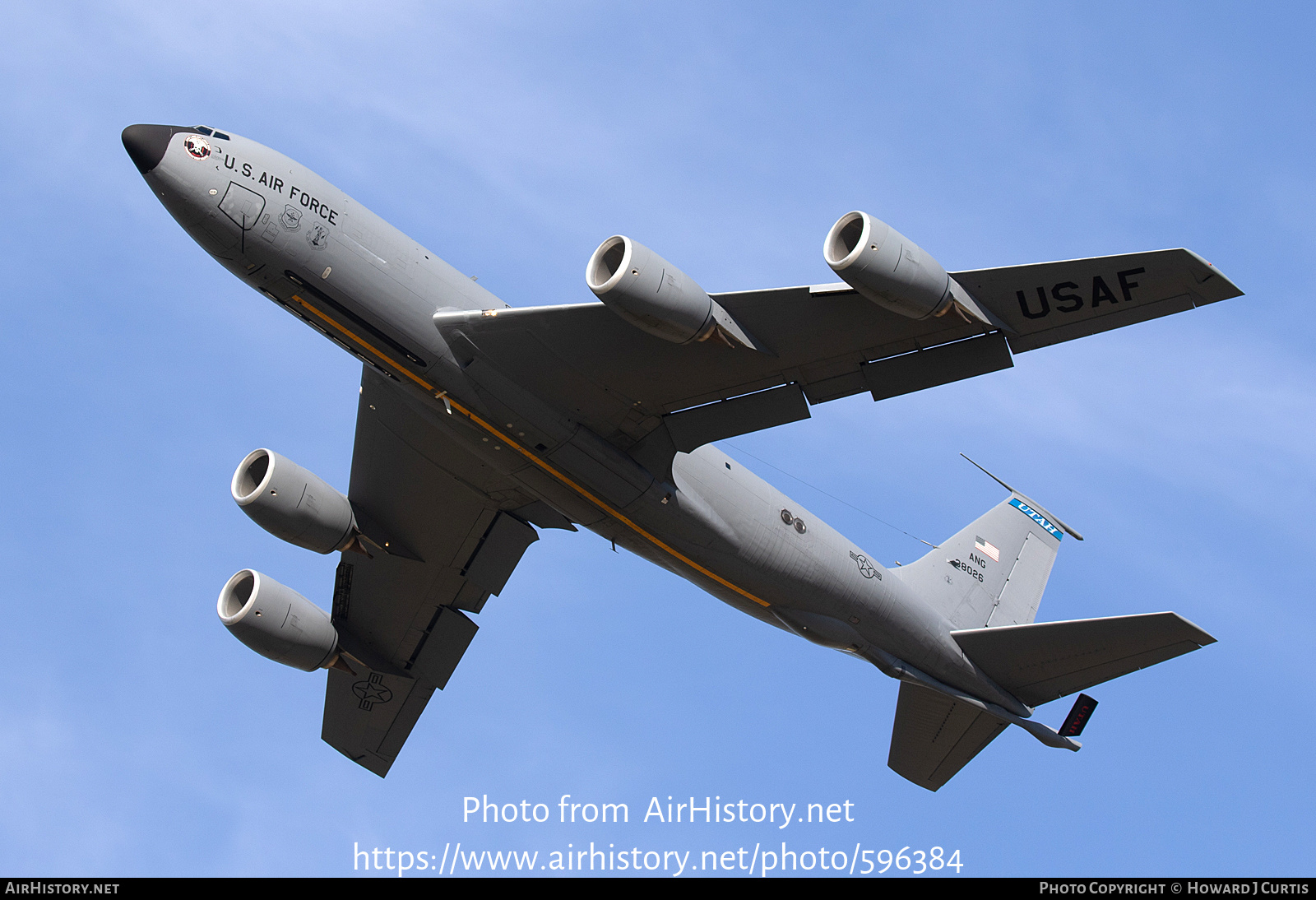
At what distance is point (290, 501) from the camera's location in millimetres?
22438

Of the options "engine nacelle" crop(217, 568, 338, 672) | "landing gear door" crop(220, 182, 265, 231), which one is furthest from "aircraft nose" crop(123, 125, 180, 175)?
"engine nacelle" crop(217, 568, 338, 672)

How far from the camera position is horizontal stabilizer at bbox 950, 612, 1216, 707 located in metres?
22.0

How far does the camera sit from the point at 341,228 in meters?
19.2

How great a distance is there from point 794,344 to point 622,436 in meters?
3.41

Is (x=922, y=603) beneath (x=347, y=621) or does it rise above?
above

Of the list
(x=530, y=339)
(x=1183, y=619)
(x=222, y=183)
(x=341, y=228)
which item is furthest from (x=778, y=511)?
(x=222, y=183)

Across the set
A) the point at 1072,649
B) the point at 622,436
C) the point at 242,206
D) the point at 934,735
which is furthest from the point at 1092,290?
the point at 242,206

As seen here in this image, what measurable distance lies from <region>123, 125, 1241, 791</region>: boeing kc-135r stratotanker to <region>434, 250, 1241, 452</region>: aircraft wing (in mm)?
38

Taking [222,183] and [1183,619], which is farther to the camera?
[1183,619]

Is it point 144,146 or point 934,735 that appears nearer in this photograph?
point 144,146

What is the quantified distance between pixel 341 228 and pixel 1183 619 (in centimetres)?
1548

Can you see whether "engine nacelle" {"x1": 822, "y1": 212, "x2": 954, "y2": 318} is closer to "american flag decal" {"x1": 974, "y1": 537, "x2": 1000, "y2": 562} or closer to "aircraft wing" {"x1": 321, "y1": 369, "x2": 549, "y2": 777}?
"aircraft wing" {"x1": 321, "y1": 369, "x2": 549, "y2": 777}

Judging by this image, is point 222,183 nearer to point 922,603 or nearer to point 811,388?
point 811,388

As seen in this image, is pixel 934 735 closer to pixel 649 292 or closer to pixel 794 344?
pixel 794 344
